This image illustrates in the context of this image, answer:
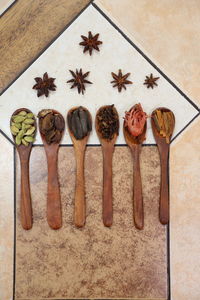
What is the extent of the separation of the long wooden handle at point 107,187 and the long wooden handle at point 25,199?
23 cm

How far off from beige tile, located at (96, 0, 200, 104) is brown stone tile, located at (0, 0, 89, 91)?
0.13 m

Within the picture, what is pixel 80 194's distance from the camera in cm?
134

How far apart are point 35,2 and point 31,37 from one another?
4.3 inches

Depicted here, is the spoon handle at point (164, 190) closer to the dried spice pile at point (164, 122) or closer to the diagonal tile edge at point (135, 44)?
the dried spice pile at point (164, 122)

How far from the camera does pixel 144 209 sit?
4.48 ft

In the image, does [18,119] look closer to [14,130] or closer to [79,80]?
[14,130]

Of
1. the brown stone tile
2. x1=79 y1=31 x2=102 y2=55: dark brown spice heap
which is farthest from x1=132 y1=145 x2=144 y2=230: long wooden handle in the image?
the brown stone tile

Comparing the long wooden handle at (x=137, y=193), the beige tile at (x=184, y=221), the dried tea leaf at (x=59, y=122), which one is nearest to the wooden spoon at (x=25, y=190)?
the dried tea leaf at (x=59, y=122)

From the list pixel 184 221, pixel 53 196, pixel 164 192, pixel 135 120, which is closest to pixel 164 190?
pixel 164 192

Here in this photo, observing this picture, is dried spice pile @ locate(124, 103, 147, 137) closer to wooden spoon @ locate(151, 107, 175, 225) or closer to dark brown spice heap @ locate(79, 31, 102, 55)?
wooden spoon @ locate(151, 107, 175, 225)

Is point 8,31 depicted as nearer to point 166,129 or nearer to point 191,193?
point 166,129

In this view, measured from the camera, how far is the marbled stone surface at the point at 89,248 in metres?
1.36

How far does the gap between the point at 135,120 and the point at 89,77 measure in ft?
0.66

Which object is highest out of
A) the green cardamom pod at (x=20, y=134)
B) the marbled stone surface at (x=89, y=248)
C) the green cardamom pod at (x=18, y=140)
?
the green cardamom pod at (x=20, y=134)
